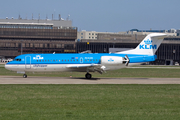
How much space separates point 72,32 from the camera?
431 feet

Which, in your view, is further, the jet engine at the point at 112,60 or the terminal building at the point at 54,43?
the terminal building at the point at 54,43

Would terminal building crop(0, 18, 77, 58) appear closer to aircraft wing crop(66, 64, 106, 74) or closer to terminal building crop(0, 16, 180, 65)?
terminal building crop(0, 16, 180, 65)

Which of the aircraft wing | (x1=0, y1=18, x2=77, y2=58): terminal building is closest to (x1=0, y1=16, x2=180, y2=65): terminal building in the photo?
(x1=0, y1=18, x2=77, y2=58): terminal building

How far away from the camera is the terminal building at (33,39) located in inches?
4975

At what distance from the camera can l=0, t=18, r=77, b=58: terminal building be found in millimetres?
126375

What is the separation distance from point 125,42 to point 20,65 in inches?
3631

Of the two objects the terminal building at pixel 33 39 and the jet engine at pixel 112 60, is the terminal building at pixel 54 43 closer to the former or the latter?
the terminal building at pixel 33 39
